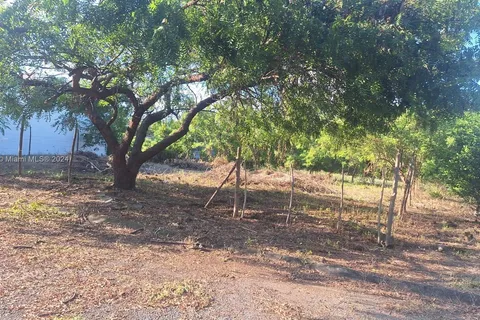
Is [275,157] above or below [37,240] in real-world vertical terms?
above

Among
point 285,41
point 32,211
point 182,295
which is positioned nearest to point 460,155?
point 285,41

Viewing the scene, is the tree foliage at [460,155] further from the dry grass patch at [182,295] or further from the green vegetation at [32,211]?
the green vegetation at [32,211]

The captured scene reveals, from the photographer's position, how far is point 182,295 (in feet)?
15.8

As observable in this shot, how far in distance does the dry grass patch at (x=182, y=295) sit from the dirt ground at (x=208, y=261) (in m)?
0.02

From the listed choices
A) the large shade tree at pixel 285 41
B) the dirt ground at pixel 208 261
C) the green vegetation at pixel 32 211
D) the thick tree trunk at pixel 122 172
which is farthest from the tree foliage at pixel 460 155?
the green vegetation at pixel 32 211

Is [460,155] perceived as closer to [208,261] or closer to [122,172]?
[208,261]

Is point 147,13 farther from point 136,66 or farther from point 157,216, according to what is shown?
point 157,216

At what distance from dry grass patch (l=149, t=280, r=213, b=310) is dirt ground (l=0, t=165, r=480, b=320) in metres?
0.02

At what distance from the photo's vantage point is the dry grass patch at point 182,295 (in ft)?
15.0

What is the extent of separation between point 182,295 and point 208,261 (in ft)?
5.73

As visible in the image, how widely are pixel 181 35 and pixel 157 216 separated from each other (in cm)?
455

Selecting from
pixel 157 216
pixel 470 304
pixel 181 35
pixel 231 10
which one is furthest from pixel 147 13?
pixel 470 304

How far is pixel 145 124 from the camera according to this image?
41.1 feet

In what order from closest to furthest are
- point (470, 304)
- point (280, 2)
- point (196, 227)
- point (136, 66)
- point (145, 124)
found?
point (470, 304)
point (280, 2)
point (136, 66)
point (196, 227)
point (145, 124)
